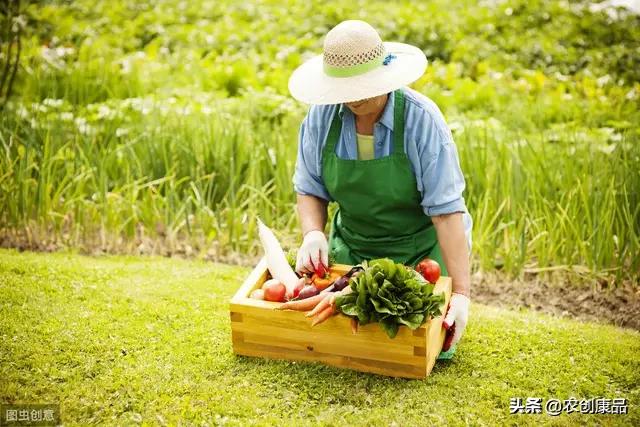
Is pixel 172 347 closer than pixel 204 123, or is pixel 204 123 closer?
pixel 172 347

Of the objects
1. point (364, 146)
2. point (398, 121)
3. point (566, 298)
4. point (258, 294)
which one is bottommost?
point (566, 298)

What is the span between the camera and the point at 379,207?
3029 millimetres

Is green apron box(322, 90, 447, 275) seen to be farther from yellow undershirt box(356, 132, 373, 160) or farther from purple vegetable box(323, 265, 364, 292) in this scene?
purple vegetable box(323, 265, 364, 292)

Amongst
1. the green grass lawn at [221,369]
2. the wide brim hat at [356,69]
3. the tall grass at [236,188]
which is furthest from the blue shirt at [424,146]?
the tall grass at [236,188]

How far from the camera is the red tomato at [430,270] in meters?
2.98

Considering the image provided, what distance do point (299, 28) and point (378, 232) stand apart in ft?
14.7

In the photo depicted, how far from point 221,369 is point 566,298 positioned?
175 centimetres

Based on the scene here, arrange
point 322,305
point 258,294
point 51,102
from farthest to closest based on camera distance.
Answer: point 51,102 → point 258,294 → point 322,305

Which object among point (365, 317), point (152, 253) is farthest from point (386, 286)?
point (152, 253)

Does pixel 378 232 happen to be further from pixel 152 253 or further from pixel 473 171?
pixel 152 253

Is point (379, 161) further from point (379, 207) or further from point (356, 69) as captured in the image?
point (356, 69)

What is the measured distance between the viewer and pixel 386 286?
2680 mm

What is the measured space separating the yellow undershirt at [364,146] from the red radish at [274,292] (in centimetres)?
58

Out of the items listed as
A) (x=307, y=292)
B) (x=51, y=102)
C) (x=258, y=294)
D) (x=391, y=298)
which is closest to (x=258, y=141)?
(x=51, y=102)
